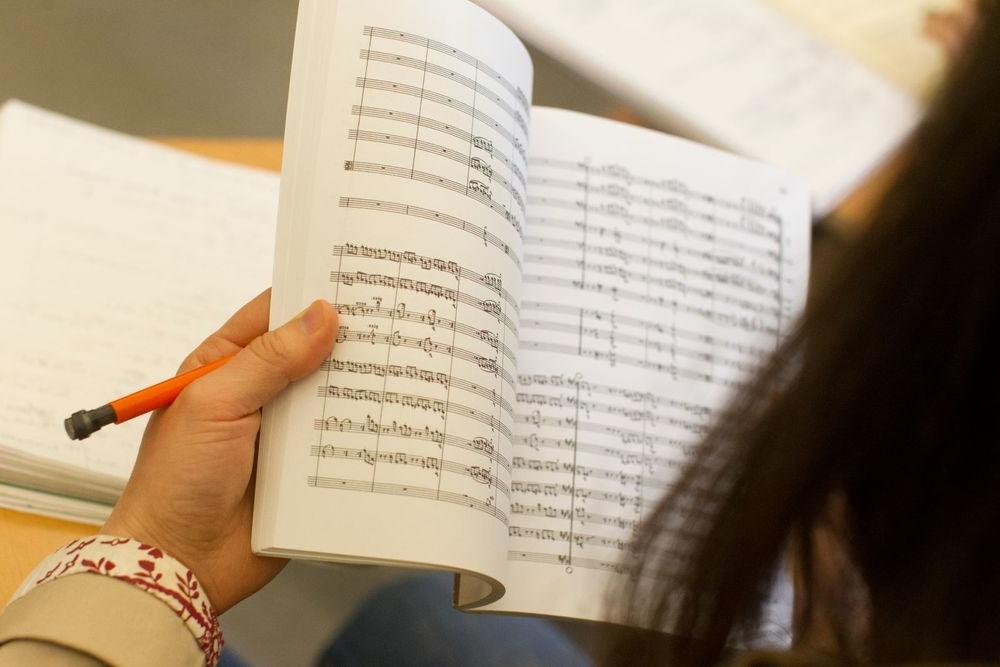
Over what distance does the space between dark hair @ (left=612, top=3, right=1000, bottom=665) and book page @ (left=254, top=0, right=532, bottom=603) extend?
166 millimetres

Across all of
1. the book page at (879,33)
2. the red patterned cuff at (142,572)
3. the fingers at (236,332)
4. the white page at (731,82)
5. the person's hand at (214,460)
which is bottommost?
the red patterned cuff at (142,572)

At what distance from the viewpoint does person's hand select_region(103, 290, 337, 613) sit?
1.63 ft

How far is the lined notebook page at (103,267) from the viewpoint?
62cm

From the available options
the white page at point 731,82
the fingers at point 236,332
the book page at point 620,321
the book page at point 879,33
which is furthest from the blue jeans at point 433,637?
the book page at point 879,33

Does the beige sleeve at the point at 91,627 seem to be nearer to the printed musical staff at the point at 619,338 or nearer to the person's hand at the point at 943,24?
the printed musical staff at the point at 619,338

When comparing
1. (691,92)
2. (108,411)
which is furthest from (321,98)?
(691,92)

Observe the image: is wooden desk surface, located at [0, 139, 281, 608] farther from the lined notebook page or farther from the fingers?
the fingers

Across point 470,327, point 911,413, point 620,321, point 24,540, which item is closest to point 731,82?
point 620,321

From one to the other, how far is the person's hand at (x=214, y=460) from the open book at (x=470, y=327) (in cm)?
2

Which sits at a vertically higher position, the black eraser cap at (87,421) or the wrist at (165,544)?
the black eraser cap at (87,421)

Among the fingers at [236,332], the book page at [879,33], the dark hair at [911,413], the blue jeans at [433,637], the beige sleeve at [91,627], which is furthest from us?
the book page at [879,33]

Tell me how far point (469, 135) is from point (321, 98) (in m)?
0.09

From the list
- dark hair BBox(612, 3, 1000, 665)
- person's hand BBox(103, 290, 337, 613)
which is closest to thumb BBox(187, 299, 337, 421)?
person's hand BBox(103, 290, 337, 613)

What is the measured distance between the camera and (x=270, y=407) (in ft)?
1.68
